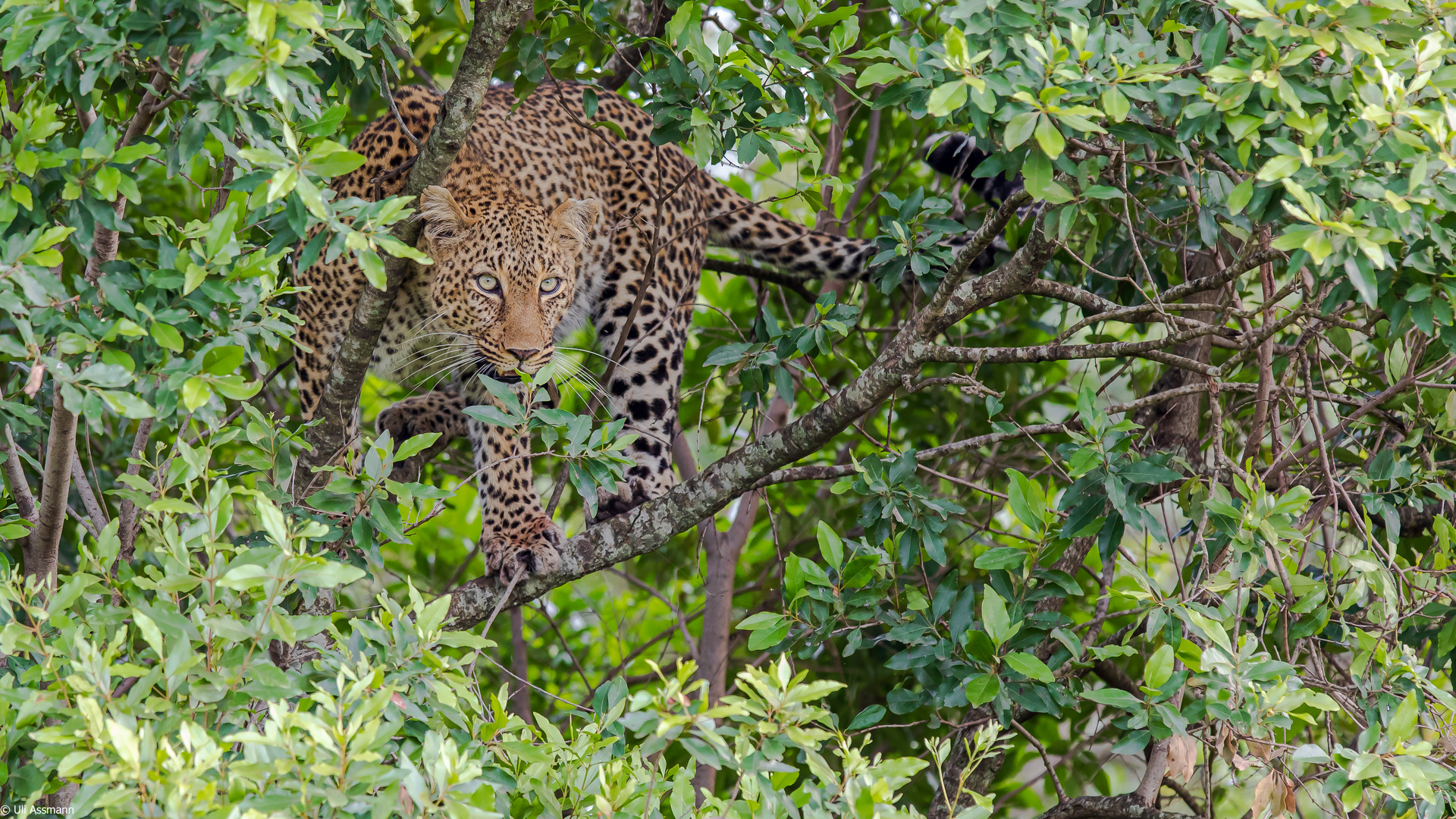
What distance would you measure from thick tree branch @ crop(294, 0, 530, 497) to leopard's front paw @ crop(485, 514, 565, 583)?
774 millimetres

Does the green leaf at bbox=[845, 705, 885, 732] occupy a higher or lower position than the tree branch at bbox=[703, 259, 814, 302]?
lower

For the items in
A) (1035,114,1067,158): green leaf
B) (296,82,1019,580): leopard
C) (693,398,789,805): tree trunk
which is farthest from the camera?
(693,398,789,805): tree trunk

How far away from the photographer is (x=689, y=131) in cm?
396

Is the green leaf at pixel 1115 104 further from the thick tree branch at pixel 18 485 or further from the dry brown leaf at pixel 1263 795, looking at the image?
the thick tree branch at pixel 18 485

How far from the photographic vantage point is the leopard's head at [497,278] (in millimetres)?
5297

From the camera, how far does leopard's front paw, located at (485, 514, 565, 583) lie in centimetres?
463

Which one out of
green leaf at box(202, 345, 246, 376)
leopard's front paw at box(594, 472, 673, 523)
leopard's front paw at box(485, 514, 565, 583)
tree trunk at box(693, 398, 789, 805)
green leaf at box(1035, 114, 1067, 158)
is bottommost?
tree trunk at box(693, 398, 789, 805)

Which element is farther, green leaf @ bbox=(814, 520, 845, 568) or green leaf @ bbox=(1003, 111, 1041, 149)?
green leaf @ bbox=(814, 520, 845, 568)

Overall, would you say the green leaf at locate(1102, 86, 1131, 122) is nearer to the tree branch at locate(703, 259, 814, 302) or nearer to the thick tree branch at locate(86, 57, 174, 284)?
the thick tree branch at locate(86, 57, 174, 284)

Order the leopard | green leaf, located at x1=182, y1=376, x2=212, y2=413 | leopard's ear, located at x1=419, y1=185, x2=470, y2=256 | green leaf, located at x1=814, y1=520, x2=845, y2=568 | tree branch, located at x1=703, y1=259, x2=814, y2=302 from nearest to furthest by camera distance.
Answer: green leaf, located at x1=182, y1=376, x2=212, y2=413 < green leaf, located at x1=814, y1=520, x2=845, y2=568 < the leopard < leopard's ear, located at x1=419, y1=185, x2=470, y2=256 < tree branch, located at x1=703, y1=259, x2=814, y2=302

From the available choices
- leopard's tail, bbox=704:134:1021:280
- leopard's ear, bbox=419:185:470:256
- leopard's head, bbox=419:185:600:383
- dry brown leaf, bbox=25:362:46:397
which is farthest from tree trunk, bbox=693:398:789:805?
dry brown leaf, bbox=25:362:46:397

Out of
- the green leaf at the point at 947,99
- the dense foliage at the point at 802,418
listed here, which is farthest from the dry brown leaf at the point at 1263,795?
the green leaf at the point at 947,99

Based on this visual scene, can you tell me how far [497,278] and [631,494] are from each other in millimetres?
1055

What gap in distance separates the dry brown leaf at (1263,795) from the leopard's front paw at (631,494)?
2741mm
